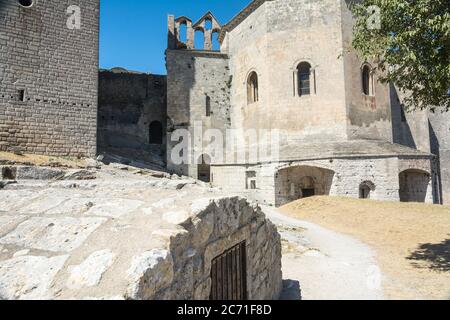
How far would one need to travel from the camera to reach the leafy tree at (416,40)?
6.33m

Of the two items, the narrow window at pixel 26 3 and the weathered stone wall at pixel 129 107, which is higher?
the narrow window at pixel 26 3

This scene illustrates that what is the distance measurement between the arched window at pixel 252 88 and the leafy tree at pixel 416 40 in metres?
12.9

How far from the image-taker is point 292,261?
780 cm

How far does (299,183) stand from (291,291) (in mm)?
12331

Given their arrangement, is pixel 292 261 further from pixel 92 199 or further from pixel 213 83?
pixel 213 83

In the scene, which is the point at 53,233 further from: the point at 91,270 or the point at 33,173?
the point at 33,173

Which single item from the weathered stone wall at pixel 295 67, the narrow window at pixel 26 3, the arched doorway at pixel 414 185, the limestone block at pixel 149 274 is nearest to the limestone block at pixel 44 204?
the limestone block at pixel 149 274

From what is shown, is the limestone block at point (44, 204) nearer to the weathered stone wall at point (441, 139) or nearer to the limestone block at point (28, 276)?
the limestone block at point (28, 276)

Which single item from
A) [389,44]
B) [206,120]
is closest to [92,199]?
[389,44]

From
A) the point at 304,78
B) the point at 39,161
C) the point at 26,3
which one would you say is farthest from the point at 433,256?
the point at 26,3

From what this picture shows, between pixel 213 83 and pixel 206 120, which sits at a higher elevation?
pixel 213 83

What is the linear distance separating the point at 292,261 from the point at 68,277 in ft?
22.1

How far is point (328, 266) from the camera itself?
289 inches

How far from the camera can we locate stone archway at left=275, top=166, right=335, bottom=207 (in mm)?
16984
